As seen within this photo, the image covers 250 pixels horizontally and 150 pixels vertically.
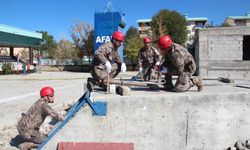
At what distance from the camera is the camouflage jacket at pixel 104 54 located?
6.38m

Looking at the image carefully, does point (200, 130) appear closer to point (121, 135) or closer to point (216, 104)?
point (216, 104)

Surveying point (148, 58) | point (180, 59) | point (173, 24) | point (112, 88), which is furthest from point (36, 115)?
point (173, 24)

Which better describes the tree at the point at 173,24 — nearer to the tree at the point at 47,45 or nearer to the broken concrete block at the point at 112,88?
the tree at the point at 47,45

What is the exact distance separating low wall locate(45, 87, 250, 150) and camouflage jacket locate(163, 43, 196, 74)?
779 millimetres

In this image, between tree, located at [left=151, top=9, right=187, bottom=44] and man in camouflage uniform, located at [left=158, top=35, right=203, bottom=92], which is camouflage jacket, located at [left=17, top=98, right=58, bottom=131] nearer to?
man in camouflage uniform, located at [left=158, top=35, right=203, bottom=92]

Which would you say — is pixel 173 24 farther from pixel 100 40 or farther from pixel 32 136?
pixel 32 136

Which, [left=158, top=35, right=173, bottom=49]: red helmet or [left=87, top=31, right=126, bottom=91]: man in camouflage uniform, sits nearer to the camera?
[left=158, top=35, right=173, bottom=49]: red helmet

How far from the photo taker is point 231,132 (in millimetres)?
5602

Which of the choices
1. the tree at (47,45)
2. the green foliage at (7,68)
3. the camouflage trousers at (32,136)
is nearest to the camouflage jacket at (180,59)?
the camouflage trousers at (32,136)

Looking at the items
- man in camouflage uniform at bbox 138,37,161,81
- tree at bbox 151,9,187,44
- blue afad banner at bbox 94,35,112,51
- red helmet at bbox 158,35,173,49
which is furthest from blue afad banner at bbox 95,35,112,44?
red helmet at bbox 158,35,173,49

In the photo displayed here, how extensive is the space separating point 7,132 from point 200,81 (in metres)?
4.18

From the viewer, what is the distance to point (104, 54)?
646cm

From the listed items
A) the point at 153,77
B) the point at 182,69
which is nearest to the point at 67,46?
the point at 153,77

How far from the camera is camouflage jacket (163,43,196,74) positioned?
19.8ft
